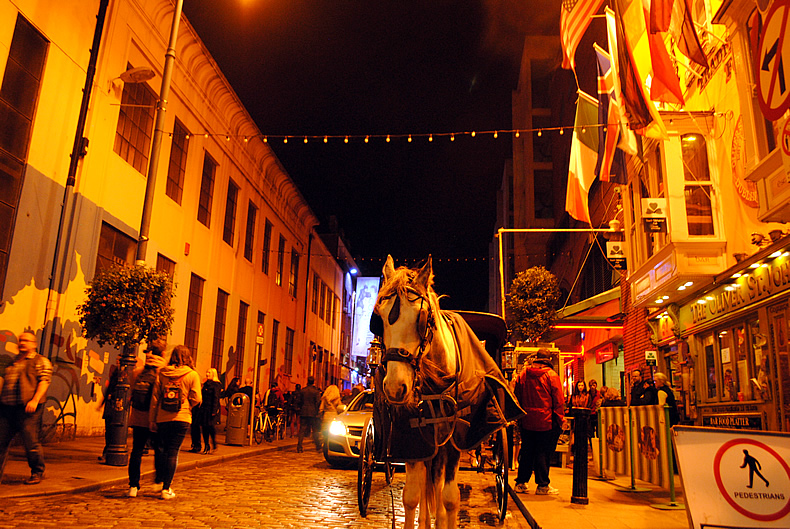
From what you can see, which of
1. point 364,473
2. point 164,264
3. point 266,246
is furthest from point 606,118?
point 266,246

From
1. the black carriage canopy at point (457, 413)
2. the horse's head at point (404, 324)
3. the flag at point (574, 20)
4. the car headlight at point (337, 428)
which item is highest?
the flag at point (574, 20)

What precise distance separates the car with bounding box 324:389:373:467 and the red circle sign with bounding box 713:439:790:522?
744cm

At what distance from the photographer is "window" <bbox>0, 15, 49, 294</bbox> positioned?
11.3 meters

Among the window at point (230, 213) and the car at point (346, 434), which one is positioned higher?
the window at point (230, 213)

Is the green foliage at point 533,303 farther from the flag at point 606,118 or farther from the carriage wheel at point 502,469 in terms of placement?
the carriage wheel at point 502,469

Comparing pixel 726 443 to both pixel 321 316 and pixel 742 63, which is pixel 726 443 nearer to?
pixel 742 63

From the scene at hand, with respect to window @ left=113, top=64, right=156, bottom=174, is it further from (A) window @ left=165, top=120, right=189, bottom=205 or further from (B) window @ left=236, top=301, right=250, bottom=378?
(B) window @ left=236, top=301, right=250, bottom=378

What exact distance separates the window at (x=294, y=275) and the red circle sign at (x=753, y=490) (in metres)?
28.5

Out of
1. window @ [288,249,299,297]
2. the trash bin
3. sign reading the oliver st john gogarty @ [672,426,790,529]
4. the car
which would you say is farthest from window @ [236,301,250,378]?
sign reading the oliver st john gogarty @ [672,426,790,529]

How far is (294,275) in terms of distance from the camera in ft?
109

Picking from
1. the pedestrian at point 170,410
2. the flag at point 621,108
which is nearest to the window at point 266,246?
the flag at point 621,108

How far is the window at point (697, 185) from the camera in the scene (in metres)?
12.3

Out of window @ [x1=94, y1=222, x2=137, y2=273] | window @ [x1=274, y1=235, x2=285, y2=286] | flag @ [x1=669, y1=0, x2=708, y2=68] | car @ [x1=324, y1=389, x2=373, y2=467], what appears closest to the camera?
flag @ [x1=669, y1=0, x2=708, y2=68]

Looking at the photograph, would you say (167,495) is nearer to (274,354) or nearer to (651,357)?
(651,357)
